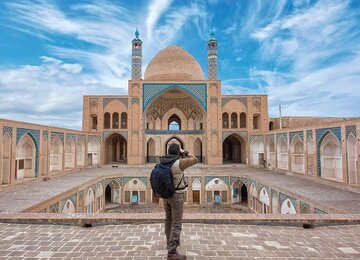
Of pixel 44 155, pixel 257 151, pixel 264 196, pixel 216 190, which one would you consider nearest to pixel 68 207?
pixel 44 155

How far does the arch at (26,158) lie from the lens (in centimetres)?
996

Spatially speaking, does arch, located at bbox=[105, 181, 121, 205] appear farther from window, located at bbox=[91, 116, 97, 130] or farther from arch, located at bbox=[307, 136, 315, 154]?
arch, located at bbox=[307, 136, 315, 154]

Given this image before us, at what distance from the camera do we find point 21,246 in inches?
116

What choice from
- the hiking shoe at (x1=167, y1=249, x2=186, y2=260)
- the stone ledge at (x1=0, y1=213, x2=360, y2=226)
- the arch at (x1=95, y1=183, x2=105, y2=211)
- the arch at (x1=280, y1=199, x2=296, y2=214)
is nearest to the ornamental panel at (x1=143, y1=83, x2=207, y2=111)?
the arch at (x1=95, y1=183, x2=105, y2=211)

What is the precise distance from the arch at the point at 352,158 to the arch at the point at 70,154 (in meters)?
13.6

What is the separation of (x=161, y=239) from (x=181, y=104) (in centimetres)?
1871

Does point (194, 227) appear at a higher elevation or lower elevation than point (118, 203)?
higher

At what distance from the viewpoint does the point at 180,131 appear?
18.6m

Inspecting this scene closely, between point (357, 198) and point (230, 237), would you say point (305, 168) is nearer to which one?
point (357, 198)

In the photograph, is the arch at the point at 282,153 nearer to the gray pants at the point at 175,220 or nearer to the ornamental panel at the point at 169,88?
the ornamental panel at the point at 169,88

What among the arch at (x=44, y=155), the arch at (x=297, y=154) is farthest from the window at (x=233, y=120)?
the arch at (x=44, y=155)

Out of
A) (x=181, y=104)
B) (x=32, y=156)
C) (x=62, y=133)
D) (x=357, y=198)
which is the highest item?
(x=181, y=104)

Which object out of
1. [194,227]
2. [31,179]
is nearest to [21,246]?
[194,227]

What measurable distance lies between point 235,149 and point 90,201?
1435 cm
